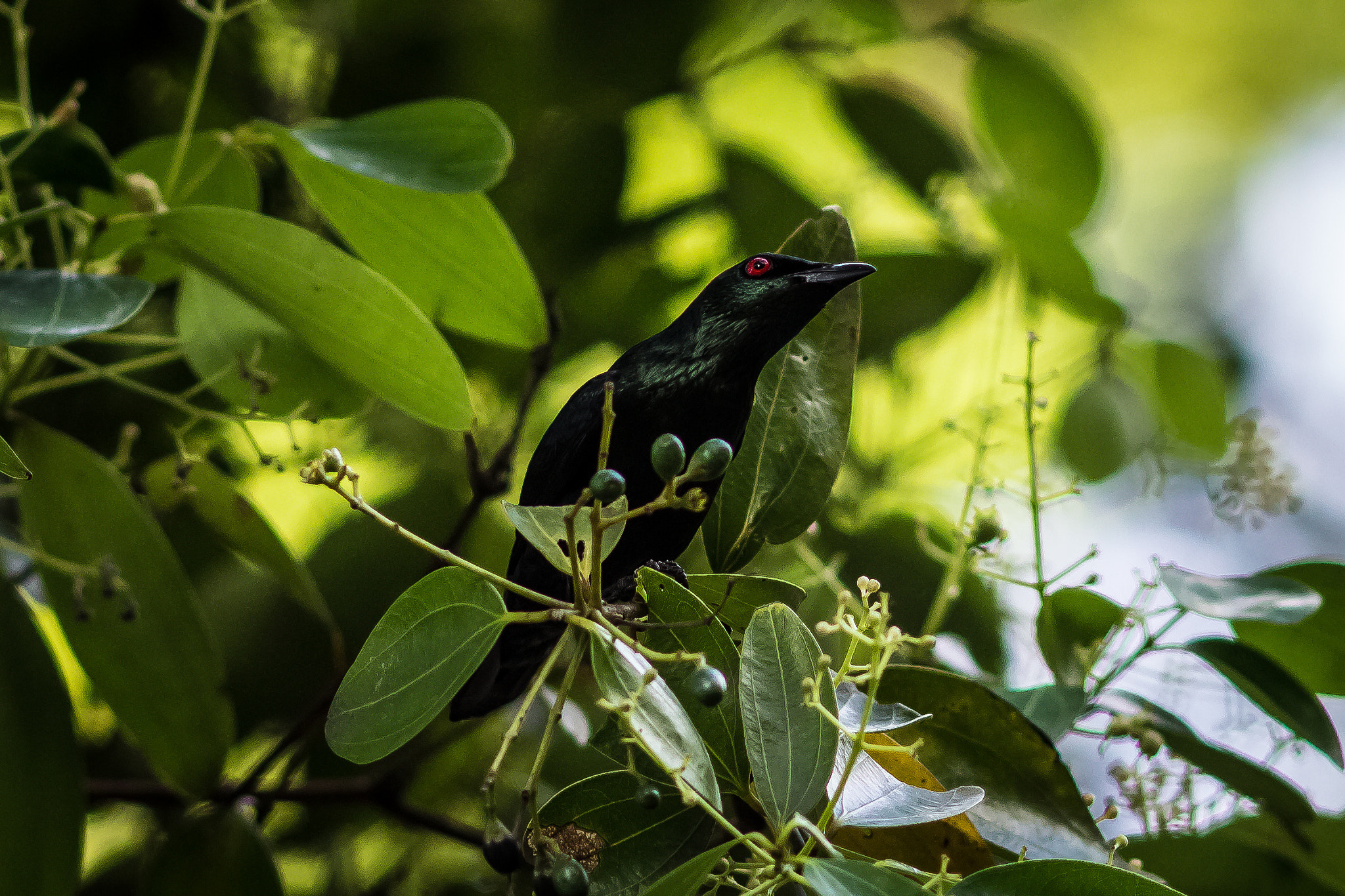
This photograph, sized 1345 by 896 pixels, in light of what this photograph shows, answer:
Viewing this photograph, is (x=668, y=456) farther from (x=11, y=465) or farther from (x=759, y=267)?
(x=11, y=465)

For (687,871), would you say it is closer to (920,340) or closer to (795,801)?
(795,801)

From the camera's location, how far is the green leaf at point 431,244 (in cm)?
76

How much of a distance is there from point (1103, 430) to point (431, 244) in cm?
77

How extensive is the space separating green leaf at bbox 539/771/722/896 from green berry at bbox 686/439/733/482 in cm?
19

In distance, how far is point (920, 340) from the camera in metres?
1.33

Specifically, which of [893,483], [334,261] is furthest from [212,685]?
[893,483]

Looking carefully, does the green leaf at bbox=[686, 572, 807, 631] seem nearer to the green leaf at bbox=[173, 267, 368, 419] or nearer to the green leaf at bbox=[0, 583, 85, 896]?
the green leaf at bbox=[173, 267, 368, 419]

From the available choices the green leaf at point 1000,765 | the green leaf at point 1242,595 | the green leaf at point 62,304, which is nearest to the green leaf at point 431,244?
the green leaf at point 62,304

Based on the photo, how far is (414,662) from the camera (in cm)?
52

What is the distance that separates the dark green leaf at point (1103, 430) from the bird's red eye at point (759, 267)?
0.62 m

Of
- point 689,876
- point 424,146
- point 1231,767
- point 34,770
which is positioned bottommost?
point 34,770

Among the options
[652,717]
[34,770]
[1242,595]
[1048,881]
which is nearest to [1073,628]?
[1242,595]

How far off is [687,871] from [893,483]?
0.93 m

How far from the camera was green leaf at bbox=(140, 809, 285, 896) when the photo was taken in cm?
83
